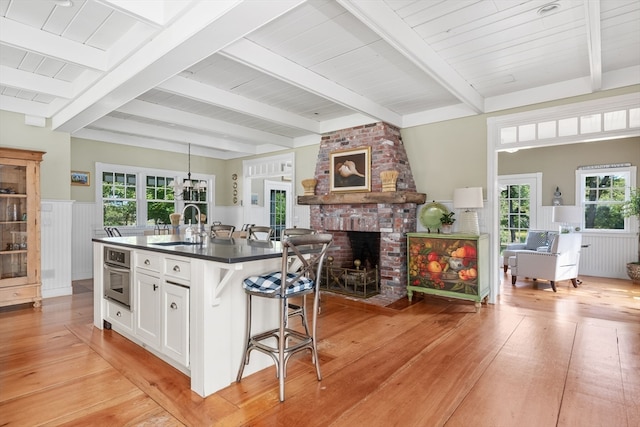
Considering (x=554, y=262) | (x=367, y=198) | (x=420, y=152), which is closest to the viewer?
(x=367, y=198)

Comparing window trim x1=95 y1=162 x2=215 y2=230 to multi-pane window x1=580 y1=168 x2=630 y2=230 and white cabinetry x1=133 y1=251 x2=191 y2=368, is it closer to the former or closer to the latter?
white cabinetry x1=133 y1=251 x2=191 y2=368

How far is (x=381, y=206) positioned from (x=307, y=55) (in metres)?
2.31

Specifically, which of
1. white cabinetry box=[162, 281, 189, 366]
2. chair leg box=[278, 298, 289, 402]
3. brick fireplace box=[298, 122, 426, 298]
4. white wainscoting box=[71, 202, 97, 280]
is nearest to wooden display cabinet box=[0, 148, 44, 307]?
white wainscoting box=[71, 202, 97, 280]

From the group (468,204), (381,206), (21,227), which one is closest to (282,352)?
(381,206)

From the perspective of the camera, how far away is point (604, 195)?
22.2ft

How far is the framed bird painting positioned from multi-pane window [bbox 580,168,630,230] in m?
4.81

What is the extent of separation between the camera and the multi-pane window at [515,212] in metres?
7.62

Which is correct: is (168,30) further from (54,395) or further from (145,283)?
(54,395)

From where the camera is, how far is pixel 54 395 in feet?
7.41

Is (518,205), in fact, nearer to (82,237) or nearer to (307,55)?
(307,55)

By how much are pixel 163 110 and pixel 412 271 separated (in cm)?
402

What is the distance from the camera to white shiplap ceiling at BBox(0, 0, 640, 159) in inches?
98.1

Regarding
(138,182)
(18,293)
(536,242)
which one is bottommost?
(18,293)

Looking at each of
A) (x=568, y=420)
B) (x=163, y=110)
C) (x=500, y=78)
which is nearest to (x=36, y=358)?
(x=163, y=110)
